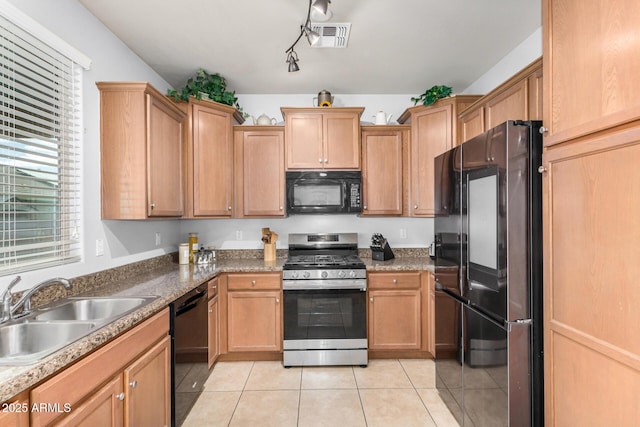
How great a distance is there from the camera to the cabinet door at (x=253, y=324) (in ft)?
9.43

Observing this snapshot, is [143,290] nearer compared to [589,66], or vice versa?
[589,66]

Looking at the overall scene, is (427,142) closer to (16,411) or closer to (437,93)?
(437,93)

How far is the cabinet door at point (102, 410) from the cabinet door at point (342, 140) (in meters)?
2.36

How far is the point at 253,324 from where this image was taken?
288 centimetres

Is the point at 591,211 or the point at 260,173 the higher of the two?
the point at 260,173

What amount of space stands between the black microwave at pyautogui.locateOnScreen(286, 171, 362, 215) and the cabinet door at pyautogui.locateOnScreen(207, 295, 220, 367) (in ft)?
3.65

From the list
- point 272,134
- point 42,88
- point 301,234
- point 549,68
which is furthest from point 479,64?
point 42,88

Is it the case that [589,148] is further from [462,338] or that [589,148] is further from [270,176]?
[270,176]

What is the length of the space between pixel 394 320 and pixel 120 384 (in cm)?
220

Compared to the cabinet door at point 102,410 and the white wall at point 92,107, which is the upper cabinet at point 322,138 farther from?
the cabinet door at point 102,410

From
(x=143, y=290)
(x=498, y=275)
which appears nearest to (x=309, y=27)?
(x=498, y=275)

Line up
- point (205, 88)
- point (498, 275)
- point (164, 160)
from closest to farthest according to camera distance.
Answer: point (498, 275), point (164, 160), point (205, 88)

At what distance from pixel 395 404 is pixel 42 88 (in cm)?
298

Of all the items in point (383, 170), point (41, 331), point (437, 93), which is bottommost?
point (41, 331)
